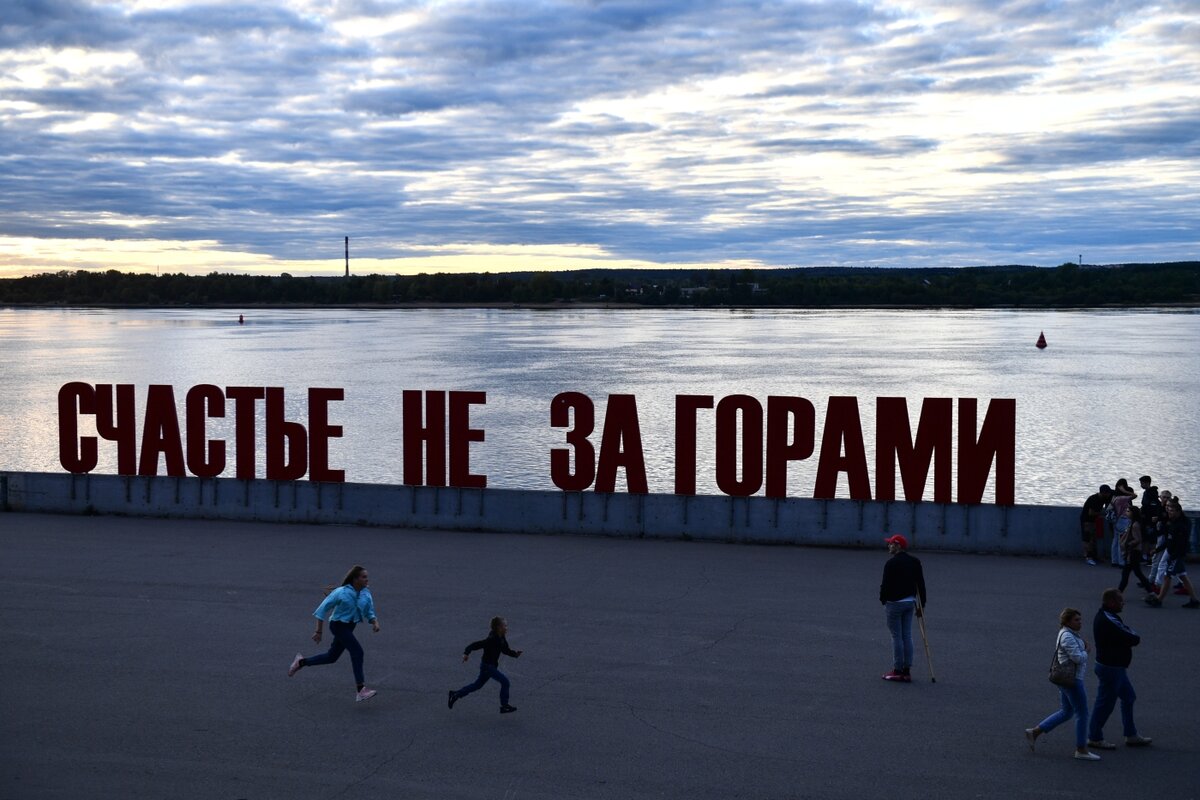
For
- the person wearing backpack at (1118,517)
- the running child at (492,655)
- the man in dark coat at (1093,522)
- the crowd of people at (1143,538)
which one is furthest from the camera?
the man in dark coat at (1093,522)

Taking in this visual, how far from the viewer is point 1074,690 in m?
11.4

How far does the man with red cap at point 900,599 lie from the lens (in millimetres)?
13617

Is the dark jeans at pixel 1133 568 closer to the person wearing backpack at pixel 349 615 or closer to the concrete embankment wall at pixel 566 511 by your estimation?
the concrete embankment wall at pixel 566 511

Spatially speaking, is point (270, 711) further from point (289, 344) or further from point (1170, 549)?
point (289, 344)

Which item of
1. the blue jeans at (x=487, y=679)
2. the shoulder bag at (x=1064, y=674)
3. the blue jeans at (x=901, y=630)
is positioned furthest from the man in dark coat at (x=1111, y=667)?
the blue jeans at (x=487, y=679)

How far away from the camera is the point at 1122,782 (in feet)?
36.1

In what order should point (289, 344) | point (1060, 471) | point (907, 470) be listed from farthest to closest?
point (289, 344), point (1060, 471), point (907, 470)

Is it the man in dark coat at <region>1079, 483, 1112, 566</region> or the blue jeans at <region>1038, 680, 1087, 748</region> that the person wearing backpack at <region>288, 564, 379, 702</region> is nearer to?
the blue jeans at <region>1038, 680, 1087, 748</region>

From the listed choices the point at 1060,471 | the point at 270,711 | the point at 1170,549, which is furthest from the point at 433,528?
the point at 1060,471

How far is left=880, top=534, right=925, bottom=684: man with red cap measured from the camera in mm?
13617

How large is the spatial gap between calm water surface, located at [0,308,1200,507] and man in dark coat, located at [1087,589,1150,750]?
25.7 metres

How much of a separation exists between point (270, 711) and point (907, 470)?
1383cm

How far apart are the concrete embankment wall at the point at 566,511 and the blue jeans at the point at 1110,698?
370 inches

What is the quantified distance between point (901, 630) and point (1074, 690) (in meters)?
2.55
